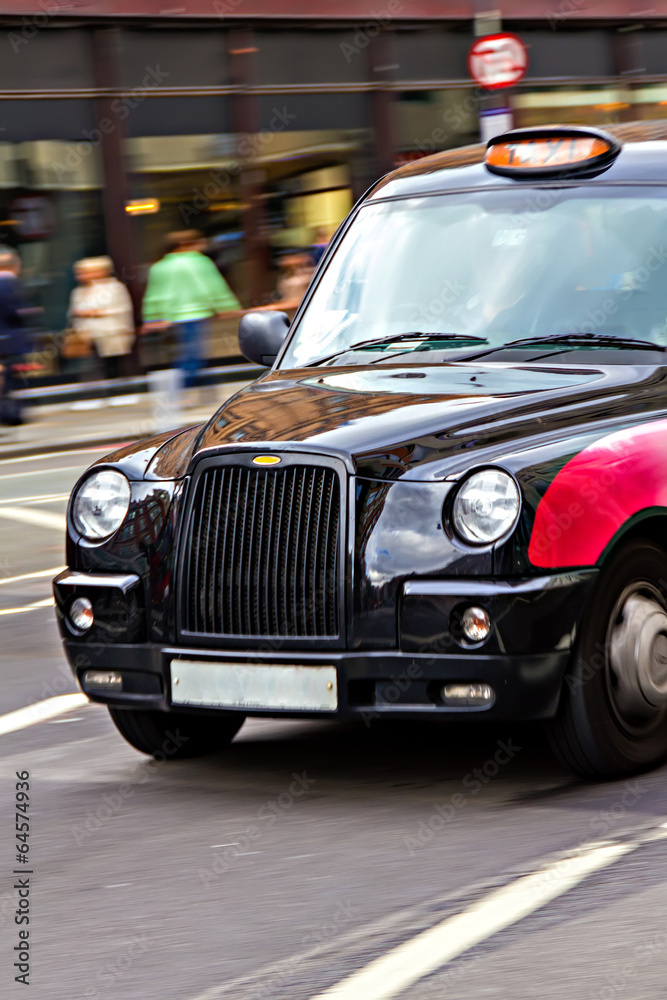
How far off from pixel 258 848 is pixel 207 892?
15.4 inches

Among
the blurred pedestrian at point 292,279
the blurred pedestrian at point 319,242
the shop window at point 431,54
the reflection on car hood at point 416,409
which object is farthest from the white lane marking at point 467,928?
the shop window at point 431,54

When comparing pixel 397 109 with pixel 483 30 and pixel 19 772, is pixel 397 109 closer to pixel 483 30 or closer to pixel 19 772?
pixel 483 30

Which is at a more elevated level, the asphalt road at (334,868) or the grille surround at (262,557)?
the grille surround at (262,557)

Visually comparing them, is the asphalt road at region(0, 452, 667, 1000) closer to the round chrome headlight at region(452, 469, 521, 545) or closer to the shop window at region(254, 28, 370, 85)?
the round chrome headlight at region(452, 469, 521, 545)

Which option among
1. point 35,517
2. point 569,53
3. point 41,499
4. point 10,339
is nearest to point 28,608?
point 35,517

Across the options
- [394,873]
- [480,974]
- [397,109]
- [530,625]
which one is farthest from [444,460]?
[397,109]

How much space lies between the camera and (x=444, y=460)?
5.24 metres

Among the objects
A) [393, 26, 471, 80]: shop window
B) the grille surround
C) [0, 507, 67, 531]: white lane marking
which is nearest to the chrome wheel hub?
the grille surround

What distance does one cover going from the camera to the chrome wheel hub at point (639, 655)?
5.41m

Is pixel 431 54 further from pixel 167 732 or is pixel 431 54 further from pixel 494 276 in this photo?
pixel 167 732

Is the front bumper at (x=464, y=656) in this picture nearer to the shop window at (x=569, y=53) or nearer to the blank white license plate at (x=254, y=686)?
the blank white license plate at (x=254, y=686)

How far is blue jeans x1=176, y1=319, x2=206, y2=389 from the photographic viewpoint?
19.8 meters

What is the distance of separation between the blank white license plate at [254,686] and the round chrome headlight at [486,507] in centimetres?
57

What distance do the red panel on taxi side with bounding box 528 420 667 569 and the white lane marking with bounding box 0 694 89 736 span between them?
7.77ft
